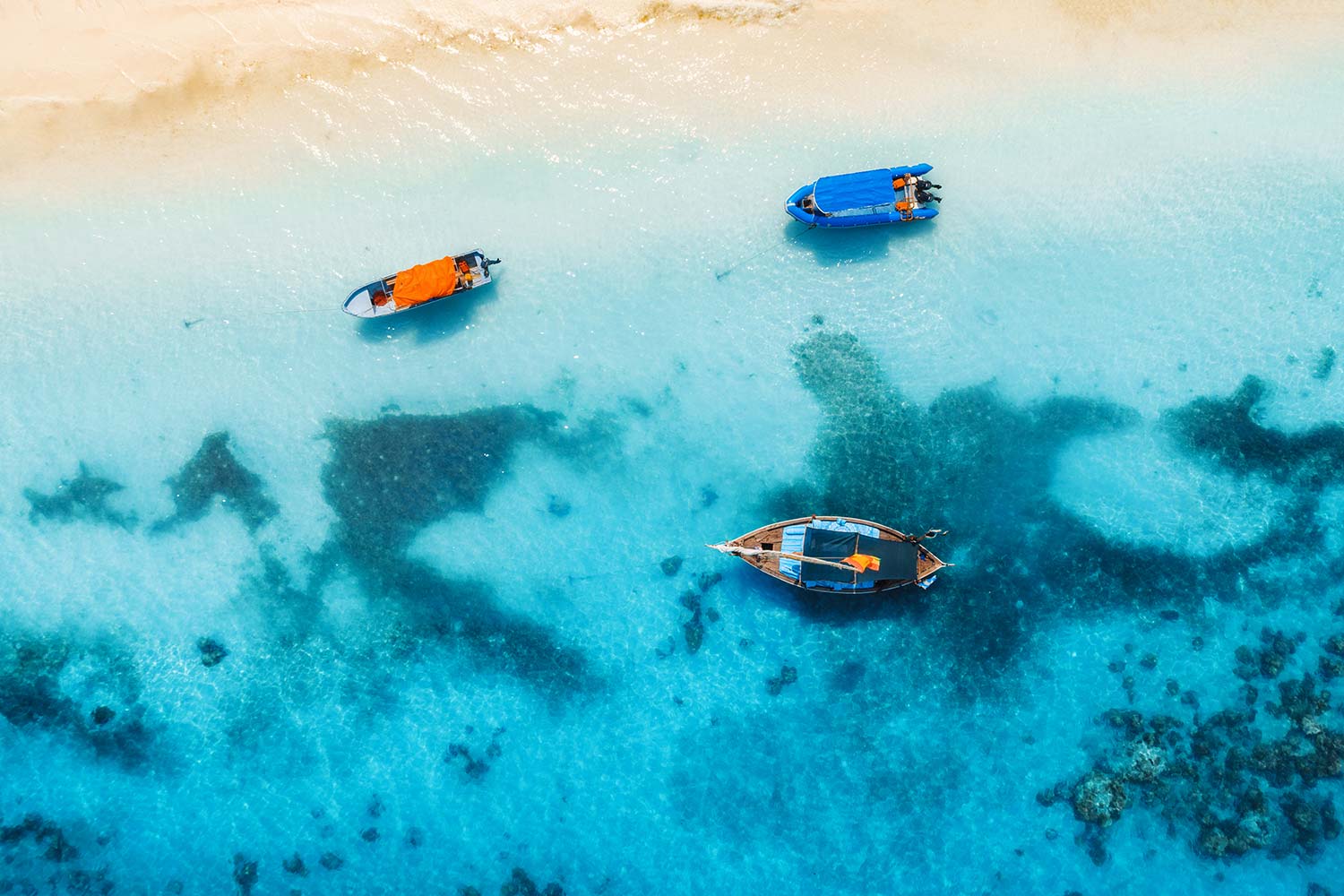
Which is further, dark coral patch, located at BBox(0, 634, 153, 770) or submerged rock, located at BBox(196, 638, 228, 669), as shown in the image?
submerged rock, located at BBox(196, 638, 228, 669)

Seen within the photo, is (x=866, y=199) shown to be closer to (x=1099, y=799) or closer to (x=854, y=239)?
(x=854, y=239)

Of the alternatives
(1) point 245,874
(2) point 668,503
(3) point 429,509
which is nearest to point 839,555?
(2) point 668,503

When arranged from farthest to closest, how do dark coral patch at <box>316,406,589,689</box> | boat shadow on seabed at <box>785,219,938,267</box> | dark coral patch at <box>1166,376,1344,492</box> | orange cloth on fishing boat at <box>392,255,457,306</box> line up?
boat shadow on seabed at <box>785,219,938,267</box>, dark coral patch at <box>1166,376,1344,492</box>, dark coral patch at <box>316,406,589,689</box>, orange cloth on fishing boat at <box>392,255,457,306</box>

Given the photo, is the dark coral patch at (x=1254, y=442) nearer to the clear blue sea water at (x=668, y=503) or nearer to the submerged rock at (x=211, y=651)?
the clear blue sea water at (x=668, y=503)

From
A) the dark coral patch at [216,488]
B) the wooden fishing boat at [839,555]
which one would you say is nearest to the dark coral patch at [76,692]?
the dark coral patch at [216,488]

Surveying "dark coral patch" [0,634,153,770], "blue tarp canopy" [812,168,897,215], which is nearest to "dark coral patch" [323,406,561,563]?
"dark coral patch" [0,634,153,770]

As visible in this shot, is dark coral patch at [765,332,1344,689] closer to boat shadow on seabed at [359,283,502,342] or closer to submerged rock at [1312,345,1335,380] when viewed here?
submerged rock at [1312,345,1335,380]

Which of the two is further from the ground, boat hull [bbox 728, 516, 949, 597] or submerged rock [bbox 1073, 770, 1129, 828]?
boat hull [bbox 728, 516, 949, 597]
